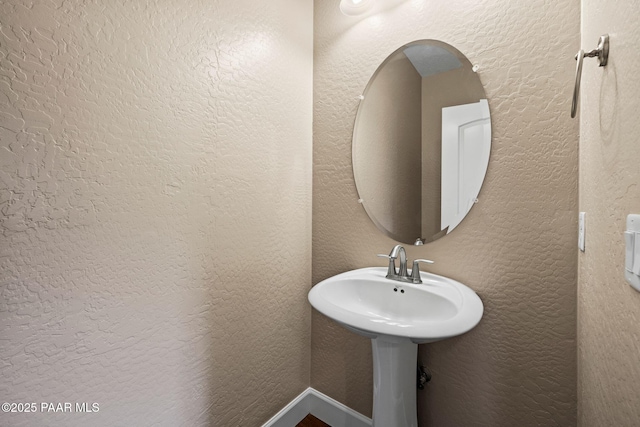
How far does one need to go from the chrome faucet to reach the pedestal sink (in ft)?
0.10

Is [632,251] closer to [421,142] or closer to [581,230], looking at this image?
[581,230]

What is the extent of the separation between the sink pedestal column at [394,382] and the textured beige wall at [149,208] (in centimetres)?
52

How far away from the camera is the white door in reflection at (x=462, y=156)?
1052mm

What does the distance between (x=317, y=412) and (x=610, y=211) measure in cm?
152

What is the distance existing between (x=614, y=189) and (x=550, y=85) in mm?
568

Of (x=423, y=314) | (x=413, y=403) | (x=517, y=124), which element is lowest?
(x=413, y=403)

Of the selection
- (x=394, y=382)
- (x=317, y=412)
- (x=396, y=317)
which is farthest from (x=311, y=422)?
(x=396, y=317)

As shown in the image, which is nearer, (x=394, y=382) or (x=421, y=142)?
(x=394, y=382)

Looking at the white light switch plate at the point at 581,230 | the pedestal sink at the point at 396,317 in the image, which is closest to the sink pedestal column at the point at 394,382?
the pedestal sink at the point at 396,317

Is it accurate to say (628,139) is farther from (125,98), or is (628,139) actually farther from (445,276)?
(125,98)

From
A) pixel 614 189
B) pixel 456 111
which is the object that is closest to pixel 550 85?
pixel 456 111

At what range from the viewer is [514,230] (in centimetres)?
99

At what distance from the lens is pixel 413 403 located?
3.42ft

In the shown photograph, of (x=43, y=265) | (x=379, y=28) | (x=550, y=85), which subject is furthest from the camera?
(x=379, y=28)
